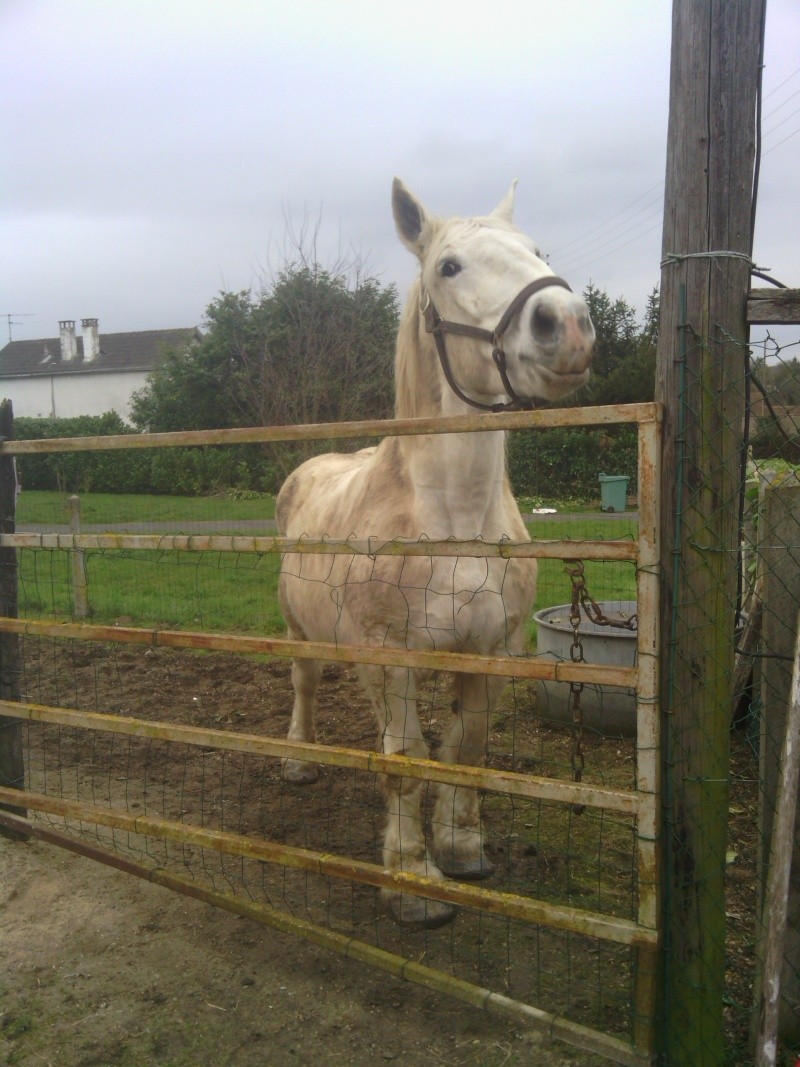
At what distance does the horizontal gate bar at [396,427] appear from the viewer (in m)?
2.14

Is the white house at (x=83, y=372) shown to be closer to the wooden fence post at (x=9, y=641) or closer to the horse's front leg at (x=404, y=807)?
the wooden fence post at (x=9, y=641)

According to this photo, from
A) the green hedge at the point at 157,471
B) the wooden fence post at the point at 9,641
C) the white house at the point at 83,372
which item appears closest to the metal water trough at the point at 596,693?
the wooden fence post at the point at 9,641

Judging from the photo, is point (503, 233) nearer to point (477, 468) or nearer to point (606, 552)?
point (477, 468)

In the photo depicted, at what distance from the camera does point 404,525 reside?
3209 mm

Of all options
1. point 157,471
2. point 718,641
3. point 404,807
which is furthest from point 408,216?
point 157,471

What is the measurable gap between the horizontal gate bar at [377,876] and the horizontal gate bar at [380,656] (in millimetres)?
633

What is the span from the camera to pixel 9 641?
152 inches

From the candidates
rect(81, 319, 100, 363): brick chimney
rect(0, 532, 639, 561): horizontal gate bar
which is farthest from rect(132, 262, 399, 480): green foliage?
rect(81, 319, 100, 363): brick chimney

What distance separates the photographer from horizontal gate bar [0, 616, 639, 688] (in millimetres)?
2229

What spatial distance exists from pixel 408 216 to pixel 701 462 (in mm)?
1844

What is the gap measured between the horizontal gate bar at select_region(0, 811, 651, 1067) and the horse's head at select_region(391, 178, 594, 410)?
1.79 m

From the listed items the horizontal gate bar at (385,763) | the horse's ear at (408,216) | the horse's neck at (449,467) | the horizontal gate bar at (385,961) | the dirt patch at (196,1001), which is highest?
the horse's ear at (408,216)

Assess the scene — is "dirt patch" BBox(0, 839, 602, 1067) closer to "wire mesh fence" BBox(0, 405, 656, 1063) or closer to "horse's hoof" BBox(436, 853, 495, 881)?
"wire mesh fence" BBox(0, 405, 656, 1063)

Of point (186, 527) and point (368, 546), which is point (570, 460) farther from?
point (368, 546)
